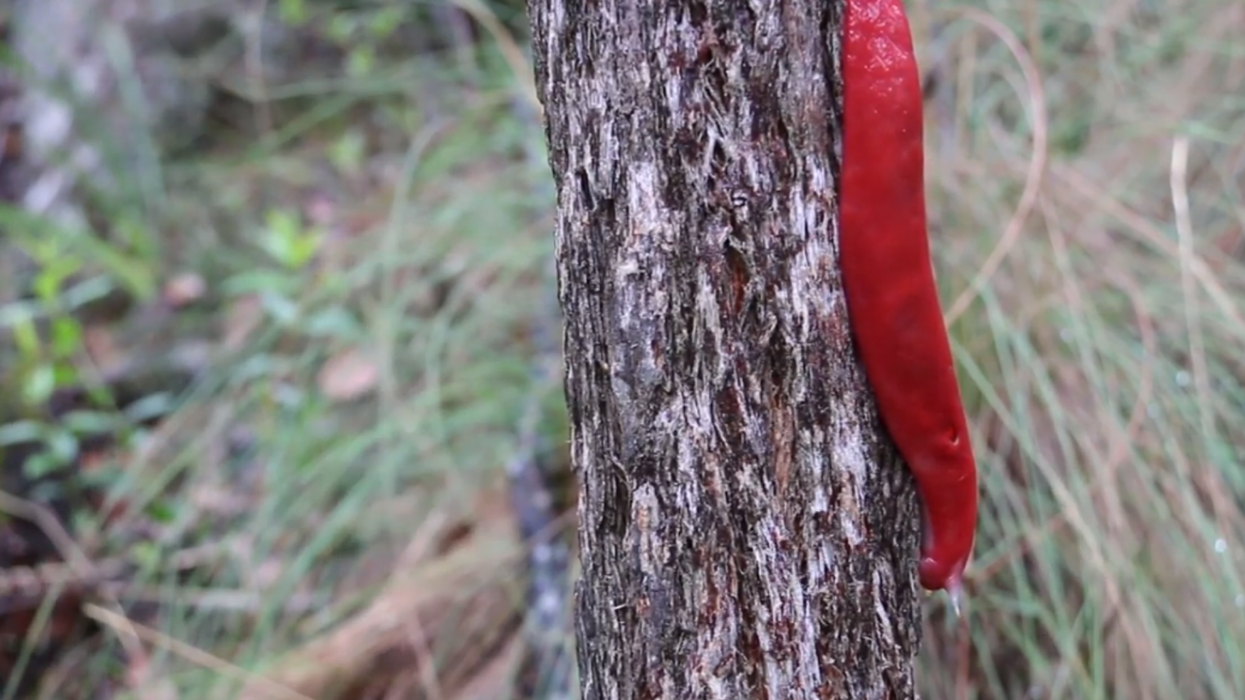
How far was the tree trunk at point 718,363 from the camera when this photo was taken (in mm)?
622

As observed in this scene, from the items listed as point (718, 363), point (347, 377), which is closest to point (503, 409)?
point (347, 377)

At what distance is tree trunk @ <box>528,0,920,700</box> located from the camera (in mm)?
622

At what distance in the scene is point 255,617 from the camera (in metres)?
1.72

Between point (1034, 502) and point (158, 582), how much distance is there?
59.5 inches

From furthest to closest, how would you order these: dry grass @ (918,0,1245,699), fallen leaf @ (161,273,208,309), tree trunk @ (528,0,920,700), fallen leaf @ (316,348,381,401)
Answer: fallen leaf @ (161,273,208,309) → fallen leaf @ (316,348,381,401) → dry grass @ (918,0,1245,699) → tree trunk @ (528,0,920,700)

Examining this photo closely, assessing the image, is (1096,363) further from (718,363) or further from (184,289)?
(184,289)

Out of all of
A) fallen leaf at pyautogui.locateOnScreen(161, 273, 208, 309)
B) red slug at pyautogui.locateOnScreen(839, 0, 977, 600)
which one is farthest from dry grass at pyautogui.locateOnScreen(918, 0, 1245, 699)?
fallen leaf at pyautogui.locateOnScreen(161, 273, 208, 309)

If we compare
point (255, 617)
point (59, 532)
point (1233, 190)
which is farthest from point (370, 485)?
point (1233, 190)

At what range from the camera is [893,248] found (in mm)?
663

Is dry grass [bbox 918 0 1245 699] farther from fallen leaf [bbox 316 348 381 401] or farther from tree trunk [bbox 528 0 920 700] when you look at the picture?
fallen leaf [bbox 316 348 381 401]

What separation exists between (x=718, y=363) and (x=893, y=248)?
0.13 m

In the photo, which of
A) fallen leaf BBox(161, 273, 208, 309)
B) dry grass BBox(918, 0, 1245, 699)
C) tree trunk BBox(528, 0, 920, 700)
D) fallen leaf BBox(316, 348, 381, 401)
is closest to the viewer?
tree trunk BBox(528, 0, 920, 700)

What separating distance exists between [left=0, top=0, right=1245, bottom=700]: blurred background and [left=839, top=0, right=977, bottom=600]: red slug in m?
0.64

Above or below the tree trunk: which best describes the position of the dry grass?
below
